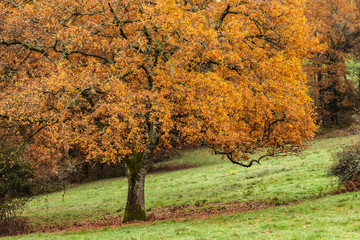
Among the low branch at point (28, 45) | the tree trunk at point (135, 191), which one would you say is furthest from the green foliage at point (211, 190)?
the low branch at point (28, 45)

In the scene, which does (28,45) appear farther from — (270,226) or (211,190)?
(211,190)

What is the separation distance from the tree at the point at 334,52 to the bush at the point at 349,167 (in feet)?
107

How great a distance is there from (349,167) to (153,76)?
463 inches

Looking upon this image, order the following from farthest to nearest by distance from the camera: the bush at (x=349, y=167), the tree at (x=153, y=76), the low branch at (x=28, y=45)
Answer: the bush at (x=349, y=167) < the low branch at (x=28, y=45) < the tree at (x=153, y=76)

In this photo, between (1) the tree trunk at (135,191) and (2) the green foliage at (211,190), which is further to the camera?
(2) the green foliage at (211,190)

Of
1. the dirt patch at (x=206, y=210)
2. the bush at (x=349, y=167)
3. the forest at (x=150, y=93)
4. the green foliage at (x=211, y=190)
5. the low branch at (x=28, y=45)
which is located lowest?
the dirt patch at (x=206, y=210)

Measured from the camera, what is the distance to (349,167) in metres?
20.7

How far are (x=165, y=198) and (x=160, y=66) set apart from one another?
45.5ft

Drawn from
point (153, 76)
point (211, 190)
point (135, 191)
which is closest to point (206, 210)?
point (135, 191)

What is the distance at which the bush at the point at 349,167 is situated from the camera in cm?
2023

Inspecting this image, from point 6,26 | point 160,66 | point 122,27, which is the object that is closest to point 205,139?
point 160,66

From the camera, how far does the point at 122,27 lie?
2036cm

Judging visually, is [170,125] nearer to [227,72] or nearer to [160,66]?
[160,66]

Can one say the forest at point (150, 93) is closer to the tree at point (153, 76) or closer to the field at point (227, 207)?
the tree at point (153, 76)
